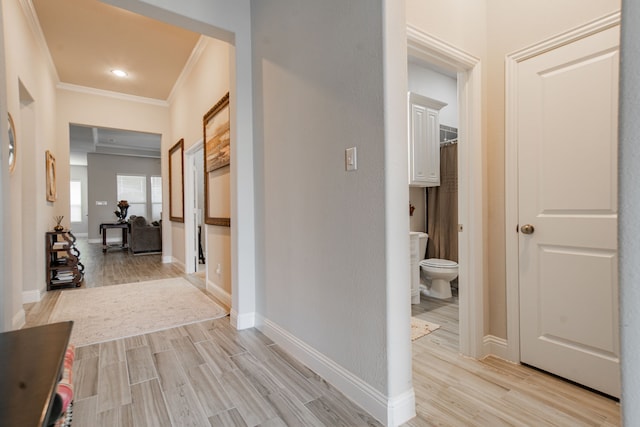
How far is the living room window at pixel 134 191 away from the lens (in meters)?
9.57

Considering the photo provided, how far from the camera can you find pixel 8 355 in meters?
0.73

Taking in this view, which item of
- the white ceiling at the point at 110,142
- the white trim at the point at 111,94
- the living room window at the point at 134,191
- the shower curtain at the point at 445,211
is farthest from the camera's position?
the living room window at the point at 134,191

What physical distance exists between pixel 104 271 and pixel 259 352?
435 cm

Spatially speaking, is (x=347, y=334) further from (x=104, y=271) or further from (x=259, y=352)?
(x=104, y=271)

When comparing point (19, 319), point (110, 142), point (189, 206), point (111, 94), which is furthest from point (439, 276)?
point (110, 142)

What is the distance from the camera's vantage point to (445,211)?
148 inches

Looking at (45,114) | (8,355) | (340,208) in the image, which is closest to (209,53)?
(45,114)

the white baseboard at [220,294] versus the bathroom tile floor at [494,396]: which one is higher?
the white baseboard at [220,294]

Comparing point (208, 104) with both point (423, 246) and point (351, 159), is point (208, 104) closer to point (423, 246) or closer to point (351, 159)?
point (351, 159)

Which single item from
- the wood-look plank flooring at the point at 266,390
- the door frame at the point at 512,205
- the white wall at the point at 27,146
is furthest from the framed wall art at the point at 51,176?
the door frame at the point at 512,205

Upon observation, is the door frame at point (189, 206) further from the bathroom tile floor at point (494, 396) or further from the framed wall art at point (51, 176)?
the bathroom tile floor at point (494, 396)

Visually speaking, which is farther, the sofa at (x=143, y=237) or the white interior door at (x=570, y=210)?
the sofa at (x=143, y=237)

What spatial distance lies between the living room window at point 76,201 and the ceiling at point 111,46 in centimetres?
804

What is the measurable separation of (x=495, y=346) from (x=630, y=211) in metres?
1.78
